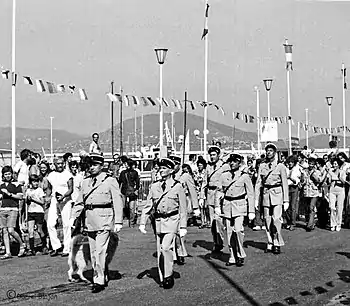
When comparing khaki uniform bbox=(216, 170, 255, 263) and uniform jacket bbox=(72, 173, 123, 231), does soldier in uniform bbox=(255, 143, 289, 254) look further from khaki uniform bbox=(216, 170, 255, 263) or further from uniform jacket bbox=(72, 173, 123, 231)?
uniform jacket bbox=(72, 173, 123, 231)

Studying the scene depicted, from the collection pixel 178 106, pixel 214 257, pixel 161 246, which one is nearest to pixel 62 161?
pixel 214 257

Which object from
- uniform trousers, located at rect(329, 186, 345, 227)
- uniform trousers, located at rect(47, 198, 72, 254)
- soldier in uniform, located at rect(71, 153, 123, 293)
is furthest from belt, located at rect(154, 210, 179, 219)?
uniform trousers, located at rect(329, 186, 345, 227)

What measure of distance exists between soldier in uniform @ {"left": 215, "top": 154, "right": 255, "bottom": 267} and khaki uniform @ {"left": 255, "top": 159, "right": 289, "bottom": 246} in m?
1.36

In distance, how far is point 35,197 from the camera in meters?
14.1

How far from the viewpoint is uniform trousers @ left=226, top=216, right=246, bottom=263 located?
12.7 metres

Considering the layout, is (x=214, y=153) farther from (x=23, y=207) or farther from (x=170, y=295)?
(x=170, y=295)

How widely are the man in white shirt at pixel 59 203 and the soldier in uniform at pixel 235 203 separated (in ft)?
10.5

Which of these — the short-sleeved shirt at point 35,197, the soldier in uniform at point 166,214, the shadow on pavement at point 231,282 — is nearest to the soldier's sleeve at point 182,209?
the soldier in uniform at point 166,214

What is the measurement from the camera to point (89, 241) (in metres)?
10.6

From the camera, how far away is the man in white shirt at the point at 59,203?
14.1m

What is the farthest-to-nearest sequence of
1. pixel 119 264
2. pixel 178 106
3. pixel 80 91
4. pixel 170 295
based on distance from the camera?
1. pixel 178 106
2. pixel 80 91
3. pixel 119 264
4. pixel 170 295

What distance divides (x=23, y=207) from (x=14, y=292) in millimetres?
4451

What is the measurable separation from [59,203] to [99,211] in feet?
13.1

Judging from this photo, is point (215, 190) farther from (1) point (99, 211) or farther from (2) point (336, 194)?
(1) point (99, 211)
